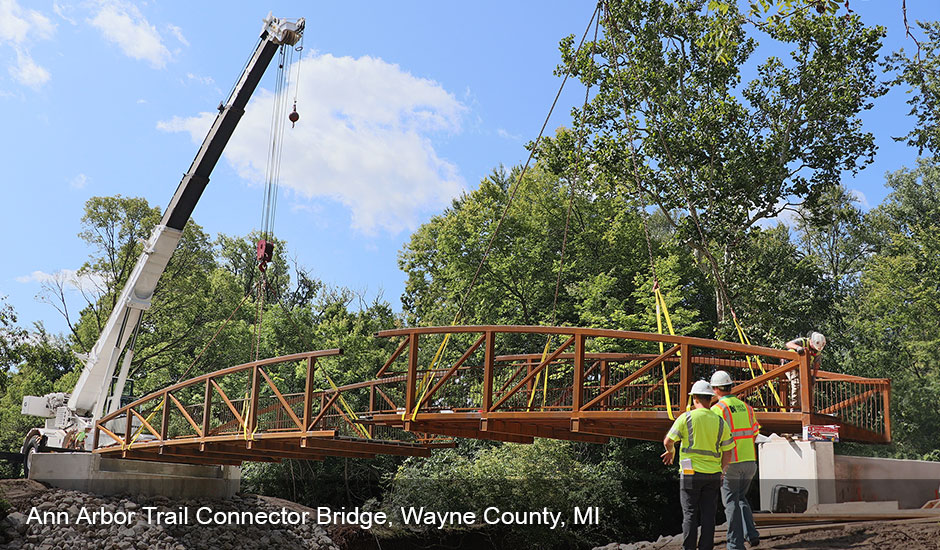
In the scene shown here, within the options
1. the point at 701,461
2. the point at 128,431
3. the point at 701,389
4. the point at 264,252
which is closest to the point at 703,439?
the point at 701,461

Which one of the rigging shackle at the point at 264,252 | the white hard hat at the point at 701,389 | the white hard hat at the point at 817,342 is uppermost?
the rigging shackle at the point at 264,252

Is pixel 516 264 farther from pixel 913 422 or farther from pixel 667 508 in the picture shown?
pixel 913 422

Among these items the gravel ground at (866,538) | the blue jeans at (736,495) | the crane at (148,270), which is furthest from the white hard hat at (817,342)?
the crane at (148,270)

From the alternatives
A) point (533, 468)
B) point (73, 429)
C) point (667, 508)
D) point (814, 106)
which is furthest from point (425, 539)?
point (814, 106)

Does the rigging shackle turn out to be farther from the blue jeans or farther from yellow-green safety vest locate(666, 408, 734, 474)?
the blue jeans

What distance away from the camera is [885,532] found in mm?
9492

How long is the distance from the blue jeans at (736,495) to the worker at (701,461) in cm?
24

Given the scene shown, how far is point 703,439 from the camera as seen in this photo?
8922mm

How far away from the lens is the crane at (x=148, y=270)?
2109 centimetres

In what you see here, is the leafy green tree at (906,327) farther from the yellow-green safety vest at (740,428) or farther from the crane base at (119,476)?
the yellow-green safety vest at (740,428)

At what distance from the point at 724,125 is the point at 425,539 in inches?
654

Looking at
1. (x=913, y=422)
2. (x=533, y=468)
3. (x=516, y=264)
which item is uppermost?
(x=516, y=264)

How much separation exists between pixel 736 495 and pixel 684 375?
2925 mm

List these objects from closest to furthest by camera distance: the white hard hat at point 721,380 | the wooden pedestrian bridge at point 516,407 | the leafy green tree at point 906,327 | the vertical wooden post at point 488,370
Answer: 1. the white hard hat at point 721,380
2. the wooden pedestrian bridge at point 516,407
3. the vertical wooden post at point 488,370
4. the leafy green tree at point 906,327
